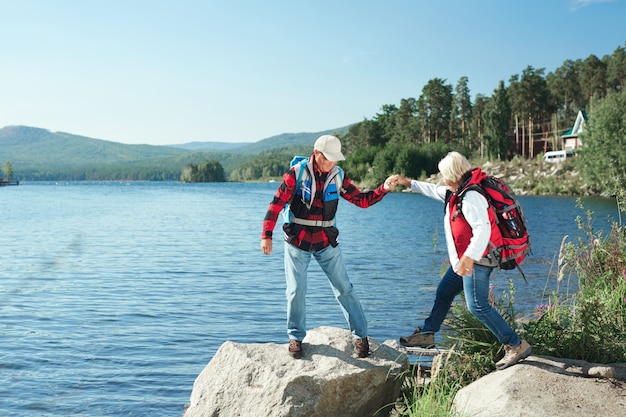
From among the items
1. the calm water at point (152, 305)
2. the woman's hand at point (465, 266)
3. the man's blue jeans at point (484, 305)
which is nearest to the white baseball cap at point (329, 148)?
the woman's hand at point (465, 266)

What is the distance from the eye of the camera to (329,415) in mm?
5844

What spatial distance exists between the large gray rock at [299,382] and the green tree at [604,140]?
2109 inches

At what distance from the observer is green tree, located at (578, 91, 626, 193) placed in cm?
5556

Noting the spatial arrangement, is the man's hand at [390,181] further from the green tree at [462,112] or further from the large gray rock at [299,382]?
the green tree at [462,112]

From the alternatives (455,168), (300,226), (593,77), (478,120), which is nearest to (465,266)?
(455,168)

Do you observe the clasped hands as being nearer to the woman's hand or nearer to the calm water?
the woman's hand

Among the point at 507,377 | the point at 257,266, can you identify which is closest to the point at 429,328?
the point at 507,377

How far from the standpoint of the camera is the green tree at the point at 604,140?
182ft

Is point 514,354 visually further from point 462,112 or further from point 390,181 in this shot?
point 462,112

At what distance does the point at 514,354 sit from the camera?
5816 millimetres

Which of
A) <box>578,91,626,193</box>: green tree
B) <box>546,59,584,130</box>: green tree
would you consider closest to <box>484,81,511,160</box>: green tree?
<box>546,59,584,130</box>: green tree

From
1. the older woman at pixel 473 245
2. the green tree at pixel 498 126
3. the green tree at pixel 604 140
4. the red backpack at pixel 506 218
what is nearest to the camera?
the older woman at pixel 473 245

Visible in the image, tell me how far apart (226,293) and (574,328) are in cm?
1059

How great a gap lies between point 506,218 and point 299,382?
2.35 meters
